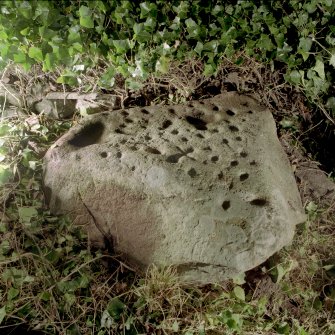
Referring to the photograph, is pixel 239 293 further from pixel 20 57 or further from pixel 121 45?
pixel 20 57

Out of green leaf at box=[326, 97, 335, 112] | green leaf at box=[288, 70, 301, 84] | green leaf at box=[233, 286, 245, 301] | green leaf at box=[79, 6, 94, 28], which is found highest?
green leaf at box=[79, 6, 94, 28]

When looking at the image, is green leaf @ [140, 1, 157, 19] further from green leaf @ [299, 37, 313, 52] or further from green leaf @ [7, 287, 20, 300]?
green leaf @ [7, 287, 20, 300]

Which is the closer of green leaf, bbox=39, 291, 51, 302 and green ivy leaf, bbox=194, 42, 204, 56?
green leaf, bbox=39, 291, 51, 302

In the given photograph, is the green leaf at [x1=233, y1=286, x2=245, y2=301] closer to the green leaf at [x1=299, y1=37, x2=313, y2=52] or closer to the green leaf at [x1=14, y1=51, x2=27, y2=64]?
the green leaf at [x1=299, y1=37, x2=313, y2=52]

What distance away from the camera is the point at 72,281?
206 cm

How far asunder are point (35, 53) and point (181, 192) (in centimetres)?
132

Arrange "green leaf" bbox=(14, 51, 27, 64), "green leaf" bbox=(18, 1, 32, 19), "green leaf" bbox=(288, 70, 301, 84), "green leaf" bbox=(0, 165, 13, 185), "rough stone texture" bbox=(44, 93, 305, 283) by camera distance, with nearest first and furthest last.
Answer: "rough stone texture" bbox=(44, 93, 305, 283), "green leaf" bbox=(18, 1, 32, 19), "green leaf" bbox=(0, 165, 13, 185), "green leaf" bbox=(14, 51, 27, 64), "green leaf" bbox=(288, 70, 301, 84)

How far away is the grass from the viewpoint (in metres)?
2.00

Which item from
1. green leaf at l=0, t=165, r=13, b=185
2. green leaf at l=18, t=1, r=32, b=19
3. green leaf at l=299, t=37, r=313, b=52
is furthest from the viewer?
green leaf at l=299, t=37, r=313, b=52

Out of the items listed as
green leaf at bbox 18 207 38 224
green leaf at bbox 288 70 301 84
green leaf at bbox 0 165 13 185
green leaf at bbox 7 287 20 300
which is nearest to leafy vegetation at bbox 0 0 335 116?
green leaf at bbox 288 70 301 84

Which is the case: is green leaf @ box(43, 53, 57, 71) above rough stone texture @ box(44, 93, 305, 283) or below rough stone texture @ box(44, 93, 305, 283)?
above

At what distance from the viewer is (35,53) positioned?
2.50 m

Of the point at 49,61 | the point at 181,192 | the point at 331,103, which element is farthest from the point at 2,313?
the point at 331,103

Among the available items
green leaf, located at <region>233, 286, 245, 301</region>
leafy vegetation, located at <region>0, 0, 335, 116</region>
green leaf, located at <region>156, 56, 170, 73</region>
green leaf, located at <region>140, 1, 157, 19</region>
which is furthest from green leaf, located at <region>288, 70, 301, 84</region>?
green leaf, located at <region>233, 286, 245, 301</region>
